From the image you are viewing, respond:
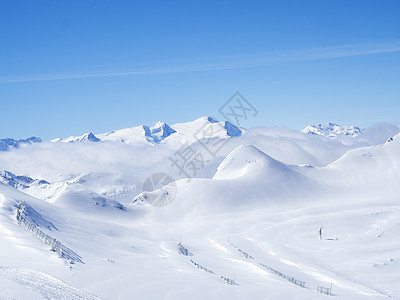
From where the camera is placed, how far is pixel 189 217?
12188 cm

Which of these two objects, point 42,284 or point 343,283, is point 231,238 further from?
point 42,284

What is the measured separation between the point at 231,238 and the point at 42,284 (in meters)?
71.9

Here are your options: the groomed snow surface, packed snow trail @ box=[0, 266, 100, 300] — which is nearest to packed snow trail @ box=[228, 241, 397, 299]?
the groomed snow surface

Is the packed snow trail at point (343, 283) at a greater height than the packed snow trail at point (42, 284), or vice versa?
the packed snow trail at point (42, 284)

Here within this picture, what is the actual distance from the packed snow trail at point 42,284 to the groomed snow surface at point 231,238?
70 millimetres

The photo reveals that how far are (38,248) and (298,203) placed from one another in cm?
11407

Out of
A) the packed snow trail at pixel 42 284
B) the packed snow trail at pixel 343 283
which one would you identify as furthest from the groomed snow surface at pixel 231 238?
the packed snow trail at pixel 343 283

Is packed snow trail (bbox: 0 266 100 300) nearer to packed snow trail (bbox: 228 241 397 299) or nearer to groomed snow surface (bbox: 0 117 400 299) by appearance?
groomed snow surface (bbox: 0 117 400 299)

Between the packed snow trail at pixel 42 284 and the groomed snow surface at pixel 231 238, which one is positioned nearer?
the packed snow trail at pixel 42 284

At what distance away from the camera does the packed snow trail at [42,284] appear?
14.5m

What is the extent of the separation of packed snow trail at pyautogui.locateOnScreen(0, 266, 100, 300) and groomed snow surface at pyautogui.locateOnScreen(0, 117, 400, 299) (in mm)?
70

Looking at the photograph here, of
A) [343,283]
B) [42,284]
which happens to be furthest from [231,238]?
[42,284]

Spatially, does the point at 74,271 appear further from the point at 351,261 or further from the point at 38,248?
the point at 351,261

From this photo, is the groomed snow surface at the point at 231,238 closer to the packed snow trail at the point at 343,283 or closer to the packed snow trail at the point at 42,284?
the packed snow trail at the point at 42,284
